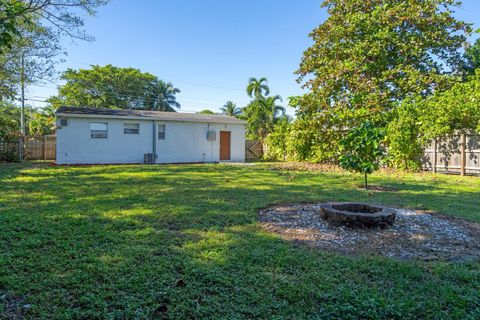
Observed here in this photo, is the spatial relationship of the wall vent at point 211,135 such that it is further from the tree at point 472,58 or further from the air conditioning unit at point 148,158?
the tree at point 472,58

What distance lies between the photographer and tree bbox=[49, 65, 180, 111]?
3247cm

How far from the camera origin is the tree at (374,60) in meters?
14.1

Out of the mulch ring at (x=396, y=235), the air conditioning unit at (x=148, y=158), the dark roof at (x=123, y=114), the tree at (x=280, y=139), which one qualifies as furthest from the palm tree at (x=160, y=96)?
the mulch ring at (x=396, y=235)

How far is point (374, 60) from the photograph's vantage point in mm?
14836

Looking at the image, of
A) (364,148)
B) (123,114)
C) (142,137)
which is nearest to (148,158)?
(142,137)

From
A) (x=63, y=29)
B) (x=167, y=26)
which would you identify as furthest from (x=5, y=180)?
(x=167, y=26)

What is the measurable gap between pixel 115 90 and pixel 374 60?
28.6 meters

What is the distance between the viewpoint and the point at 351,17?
584 inches

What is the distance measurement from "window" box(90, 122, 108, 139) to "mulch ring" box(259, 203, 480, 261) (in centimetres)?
1322

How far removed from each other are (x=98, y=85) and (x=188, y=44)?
52.2ft

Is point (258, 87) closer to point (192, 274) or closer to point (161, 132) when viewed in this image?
point (161, 132)

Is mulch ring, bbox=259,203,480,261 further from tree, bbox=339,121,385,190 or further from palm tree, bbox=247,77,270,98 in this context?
palm tree, bbox=247,77,270,98

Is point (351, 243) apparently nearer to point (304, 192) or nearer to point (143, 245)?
point (143, 245)

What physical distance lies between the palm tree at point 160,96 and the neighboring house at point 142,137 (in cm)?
2079
